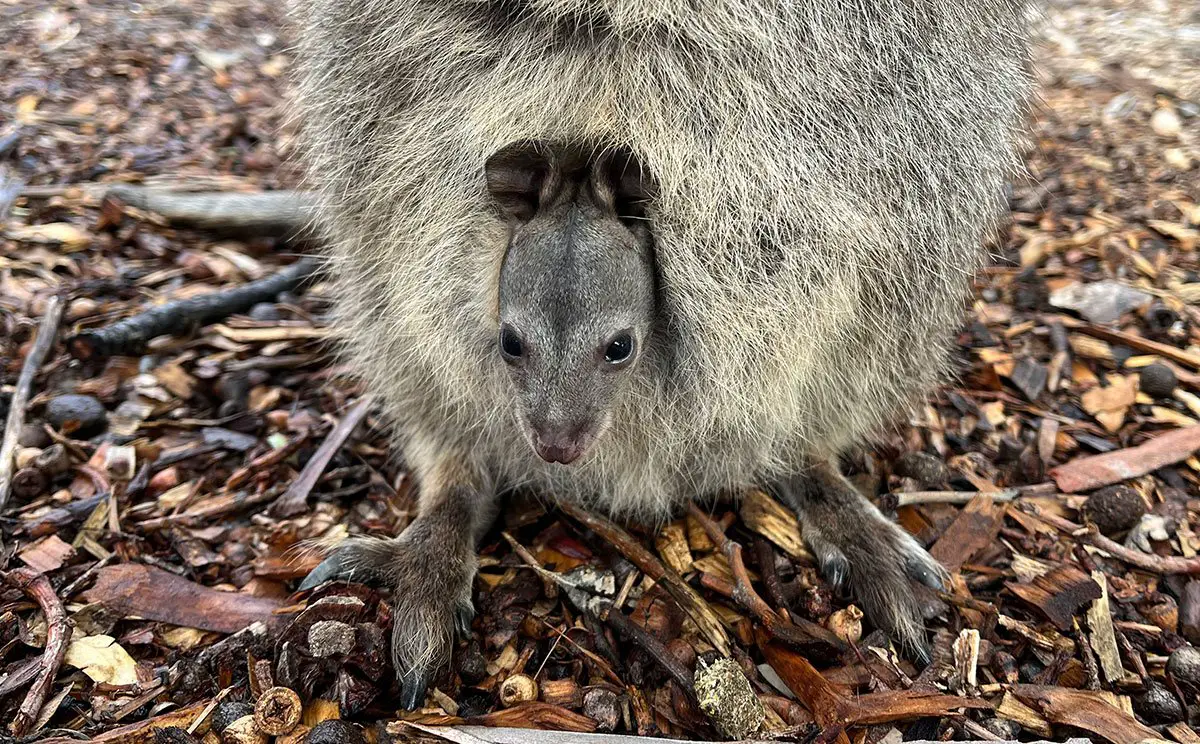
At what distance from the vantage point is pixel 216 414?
3.67 metres

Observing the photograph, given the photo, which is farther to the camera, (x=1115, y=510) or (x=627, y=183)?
(x=1115, y=510)

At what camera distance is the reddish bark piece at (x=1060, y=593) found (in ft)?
8.77

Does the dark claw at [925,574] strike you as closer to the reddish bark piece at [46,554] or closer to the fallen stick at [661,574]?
the fallen stick at [661,574]

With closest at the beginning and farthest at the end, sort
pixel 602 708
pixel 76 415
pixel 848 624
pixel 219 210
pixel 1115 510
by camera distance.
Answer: pixel 602 708
pixel 848 624
pixel 1115 510
pixel 76 415
pixel 219 210

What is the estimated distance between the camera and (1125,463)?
10.8ft

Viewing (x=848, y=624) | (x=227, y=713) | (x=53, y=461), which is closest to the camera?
(x=227, y=713)

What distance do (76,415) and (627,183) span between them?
2.55 m

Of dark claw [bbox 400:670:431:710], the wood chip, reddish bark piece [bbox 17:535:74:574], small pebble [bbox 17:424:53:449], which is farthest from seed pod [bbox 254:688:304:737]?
the wood chip

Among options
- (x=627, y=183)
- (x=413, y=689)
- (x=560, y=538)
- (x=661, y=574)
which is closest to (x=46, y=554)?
(x=413, y=689)

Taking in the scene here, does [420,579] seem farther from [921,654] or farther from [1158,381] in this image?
[1158,381]

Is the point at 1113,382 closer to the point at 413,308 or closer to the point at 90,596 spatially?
the point at 413,308

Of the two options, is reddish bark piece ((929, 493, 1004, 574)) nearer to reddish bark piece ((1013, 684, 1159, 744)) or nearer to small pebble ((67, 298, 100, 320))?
reddish bark piece ((1013, 684, 1159, 744))

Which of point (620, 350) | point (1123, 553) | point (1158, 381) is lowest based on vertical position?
point (1123, 553)

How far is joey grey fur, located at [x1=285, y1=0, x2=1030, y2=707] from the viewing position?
2193mm
